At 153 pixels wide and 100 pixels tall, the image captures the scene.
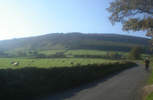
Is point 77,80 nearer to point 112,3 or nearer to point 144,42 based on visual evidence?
point 112,3

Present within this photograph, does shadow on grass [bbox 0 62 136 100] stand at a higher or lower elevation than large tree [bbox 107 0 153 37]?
lower

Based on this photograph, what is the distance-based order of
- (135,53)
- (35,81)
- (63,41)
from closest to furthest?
(35,81) → (135,53) → (63,41)

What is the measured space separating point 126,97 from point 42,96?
184 inches

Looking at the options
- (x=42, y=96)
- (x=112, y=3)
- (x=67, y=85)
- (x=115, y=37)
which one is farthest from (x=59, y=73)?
(x=115, y=37)

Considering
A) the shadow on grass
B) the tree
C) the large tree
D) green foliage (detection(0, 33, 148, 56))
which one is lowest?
the tree

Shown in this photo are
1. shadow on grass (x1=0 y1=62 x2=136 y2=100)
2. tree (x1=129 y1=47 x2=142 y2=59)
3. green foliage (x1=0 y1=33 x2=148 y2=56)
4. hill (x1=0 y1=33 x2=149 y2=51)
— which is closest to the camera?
shadow on grass (x1=0 y1=62 x2=136 y2=100)

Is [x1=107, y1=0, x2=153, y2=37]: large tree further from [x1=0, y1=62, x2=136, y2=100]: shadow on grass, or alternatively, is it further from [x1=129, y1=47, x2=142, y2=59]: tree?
[x1=129, y1=47, x2=142, y2=59]: tree

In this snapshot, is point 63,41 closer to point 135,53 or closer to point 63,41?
point 63,41

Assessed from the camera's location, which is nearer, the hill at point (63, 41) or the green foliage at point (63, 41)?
the green foliage at point (63, 41)

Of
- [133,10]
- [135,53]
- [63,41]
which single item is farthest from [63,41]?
[133,10]

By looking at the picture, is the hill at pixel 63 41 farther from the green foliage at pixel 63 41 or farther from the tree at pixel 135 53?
the tree at pixel 135 53

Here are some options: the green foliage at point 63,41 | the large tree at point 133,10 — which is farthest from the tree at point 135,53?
the large tree at point 133,10

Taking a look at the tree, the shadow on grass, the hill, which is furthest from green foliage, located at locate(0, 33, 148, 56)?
A: the shadow on grass

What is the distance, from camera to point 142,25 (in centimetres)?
1138
